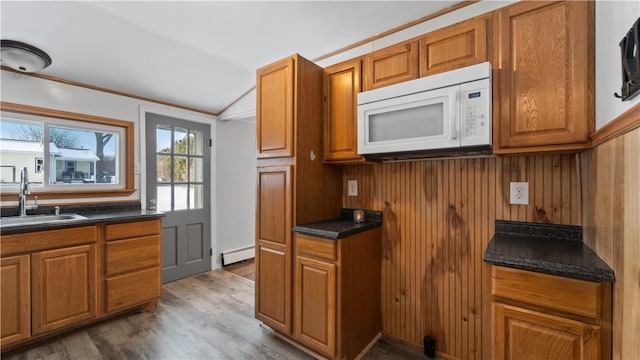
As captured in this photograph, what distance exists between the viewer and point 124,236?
7.98ft

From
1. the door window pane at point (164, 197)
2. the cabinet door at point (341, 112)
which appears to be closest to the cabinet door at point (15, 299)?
the door window pane at point (164, 197)

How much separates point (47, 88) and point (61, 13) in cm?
98

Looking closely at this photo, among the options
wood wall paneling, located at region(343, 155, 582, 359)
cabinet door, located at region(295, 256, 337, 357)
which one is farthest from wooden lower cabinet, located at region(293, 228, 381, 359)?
wood wall paneling, located at region(343, 155, 582, 359)

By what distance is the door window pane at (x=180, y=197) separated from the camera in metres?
3.36

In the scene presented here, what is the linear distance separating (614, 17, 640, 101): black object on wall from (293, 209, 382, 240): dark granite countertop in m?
1.39

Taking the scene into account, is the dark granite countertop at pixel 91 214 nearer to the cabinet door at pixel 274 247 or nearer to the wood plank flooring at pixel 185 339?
the wood plank flooring at pixel 185 339

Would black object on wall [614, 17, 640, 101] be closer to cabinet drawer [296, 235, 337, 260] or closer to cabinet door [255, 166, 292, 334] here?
cabinet drawer [296, 235, 337, 260]

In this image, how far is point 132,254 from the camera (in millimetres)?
2477

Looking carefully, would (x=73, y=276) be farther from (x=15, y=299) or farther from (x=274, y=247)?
(x=274, y=247)

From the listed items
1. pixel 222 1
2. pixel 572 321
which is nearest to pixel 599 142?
pixel 572 321

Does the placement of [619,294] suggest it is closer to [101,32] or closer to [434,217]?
[434,217]

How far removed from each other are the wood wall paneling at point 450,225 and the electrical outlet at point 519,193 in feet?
0.08

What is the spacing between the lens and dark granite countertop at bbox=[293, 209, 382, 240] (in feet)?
5.94

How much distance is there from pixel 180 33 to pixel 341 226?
6.68ft
